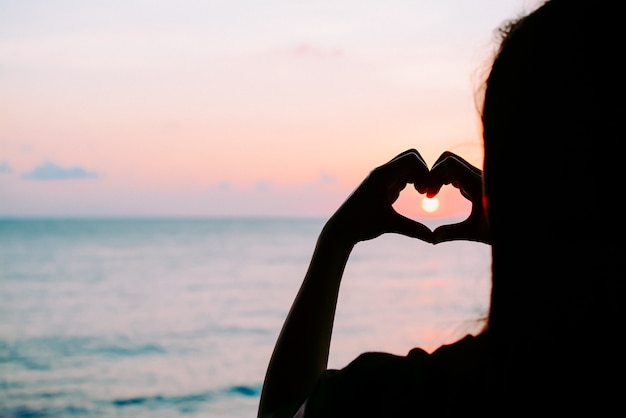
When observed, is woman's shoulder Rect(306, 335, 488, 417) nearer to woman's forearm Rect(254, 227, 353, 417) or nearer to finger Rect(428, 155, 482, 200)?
woman's forearm Rect(254, 227, 353, 417)

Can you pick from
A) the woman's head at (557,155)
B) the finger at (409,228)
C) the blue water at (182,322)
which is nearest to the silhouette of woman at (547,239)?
the woman's head at (557,155)

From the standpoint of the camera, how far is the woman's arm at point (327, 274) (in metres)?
1.07

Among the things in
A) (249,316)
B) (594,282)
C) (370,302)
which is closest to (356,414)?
(594,282)

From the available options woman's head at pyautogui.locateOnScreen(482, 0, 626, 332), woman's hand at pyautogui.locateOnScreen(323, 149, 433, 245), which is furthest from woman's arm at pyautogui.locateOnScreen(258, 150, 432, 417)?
A: woman's head at pyautogui.locateOnScreen(482, 0, 626, 332)

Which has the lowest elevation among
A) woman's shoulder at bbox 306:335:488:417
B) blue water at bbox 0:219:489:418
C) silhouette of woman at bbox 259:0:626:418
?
blue water at bbox 0:219:489:418

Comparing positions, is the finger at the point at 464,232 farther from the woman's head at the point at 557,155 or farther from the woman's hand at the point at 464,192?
the woman's head at the point at 557,155

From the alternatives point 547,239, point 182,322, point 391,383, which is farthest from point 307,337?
point 182,322

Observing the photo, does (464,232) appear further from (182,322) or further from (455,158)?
(182,322)

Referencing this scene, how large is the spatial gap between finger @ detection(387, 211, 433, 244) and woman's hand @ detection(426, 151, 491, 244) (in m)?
0.01

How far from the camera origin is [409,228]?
1.15 m

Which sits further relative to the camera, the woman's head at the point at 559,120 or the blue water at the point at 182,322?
the blue water at the point at 182,322

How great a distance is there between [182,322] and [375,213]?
14.6 m

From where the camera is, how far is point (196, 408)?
7906 mm

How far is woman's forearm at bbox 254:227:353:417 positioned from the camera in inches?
41.9
